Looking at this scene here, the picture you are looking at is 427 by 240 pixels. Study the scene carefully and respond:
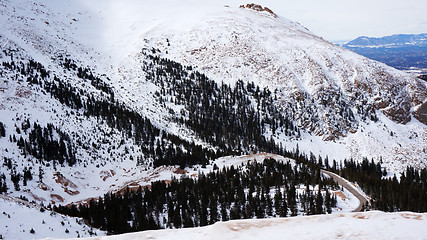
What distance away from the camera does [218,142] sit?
9819 centimetres

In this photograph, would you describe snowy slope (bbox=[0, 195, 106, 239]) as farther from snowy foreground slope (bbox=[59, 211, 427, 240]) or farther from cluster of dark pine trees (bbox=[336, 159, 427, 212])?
cluster of dark pine trees (bbox=[336, 159, 427, 212])

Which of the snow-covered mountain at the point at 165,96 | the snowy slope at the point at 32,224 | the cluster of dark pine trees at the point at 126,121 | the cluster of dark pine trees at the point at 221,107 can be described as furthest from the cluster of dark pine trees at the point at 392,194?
the snowy slope at the point at 32,224

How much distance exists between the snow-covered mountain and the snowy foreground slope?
53008 millimetres

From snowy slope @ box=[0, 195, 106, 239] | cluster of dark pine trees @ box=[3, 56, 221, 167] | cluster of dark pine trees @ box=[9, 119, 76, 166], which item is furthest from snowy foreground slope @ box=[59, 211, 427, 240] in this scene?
cluster of dark pine trees @ box=[3, 56, 221, 167]

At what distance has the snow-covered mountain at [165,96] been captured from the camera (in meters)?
64.8

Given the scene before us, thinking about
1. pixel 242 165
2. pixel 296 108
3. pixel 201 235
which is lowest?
pixel 242 165

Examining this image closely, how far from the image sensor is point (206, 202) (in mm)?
54281

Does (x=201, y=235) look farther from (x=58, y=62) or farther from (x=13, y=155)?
(x=58, y=62)

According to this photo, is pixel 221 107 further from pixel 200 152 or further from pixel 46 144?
pixel 46 144

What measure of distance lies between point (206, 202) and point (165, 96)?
6852cm

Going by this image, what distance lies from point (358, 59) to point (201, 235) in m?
160

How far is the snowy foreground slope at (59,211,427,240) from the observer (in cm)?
Answer: 566

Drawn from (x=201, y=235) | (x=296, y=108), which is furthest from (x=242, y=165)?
(x=201, y=235)

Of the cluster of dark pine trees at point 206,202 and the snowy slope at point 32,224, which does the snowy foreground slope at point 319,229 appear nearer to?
the snowy slope at point 32,224
